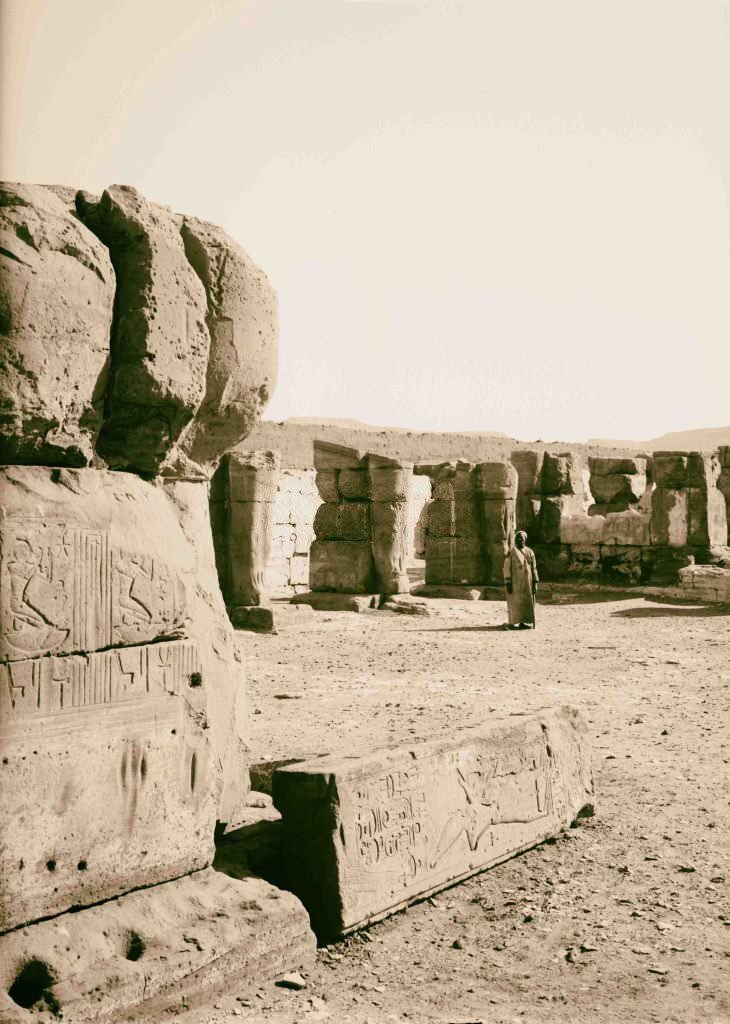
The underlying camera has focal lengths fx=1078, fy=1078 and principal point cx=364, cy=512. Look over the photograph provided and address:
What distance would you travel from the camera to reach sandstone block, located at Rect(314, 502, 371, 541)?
16.9 meters

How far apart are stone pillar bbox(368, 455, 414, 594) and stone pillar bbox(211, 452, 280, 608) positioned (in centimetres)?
282

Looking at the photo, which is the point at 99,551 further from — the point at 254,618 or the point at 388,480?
the point at 388,480

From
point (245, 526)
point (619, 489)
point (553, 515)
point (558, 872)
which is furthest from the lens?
point (619, 489)

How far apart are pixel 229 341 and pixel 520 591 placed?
1022 centimetres

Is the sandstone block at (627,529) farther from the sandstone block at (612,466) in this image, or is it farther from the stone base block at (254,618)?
the stone base block at (254,618)

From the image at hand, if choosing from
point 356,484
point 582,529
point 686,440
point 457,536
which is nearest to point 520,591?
point 356,484

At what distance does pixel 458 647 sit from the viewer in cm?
1270

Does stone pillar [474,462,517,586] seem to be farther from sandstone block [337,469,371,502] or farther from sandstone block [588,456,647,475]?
sandstone block [588,456,647,475]

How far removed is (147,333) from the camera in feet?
13.0

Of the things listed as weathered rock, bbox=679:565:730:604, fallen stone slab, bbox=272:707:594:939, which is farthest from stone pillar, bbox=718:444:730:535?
fallen stone slab, bbox=272:707:594:939

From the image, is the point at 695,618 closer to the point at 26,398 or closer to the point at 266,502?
the point at 266,502

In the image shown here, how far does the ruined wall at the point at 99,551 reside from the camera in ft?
11.4

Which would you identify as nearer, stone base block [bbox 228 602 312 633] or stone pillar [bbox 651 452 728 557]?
stone base block [bbox 228 602 312 633]

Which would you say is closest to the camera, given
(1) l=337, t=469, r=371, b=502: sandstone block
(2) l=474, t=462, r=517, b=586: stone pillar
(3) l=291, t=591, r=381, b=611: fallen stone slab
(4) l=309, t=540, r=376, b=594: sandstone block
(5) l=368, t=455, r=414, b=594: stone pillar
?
(3) l=291, t=591, r=381, b=611: fallen stone slab
